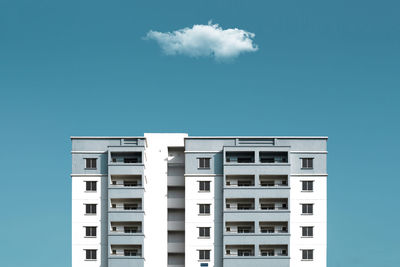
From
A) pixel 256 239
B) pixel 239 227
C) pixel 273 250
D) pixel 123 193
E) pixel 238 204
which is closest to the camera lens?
pixel 256 239

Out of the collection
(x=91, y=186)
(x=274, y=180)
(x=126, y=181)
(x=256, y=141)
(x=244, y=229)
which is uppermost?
(x=256, y=141)

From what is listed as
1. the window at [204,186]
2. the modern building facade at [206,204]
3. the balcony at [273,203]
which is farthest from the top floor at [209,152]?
the balcony at [273,203]

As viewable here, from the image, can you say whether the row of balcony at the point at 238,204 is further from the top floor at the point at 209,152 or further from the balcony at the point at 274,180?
the top floor at the point at 209,152

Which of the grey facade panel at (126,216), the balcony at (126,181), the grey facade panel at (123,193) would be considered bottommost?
the grey facade panel at (126,216)

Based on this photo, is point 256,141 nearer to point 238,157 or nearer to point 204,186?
point 238,157

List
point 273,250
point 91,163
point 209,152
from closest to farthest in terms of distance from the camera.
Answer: point 273,250
point 209,152
point 91,163

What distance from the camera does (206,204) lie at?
73.2 meters

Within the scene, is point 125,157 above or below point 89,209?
above

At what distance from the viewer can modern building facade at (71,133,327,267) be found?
7188cm

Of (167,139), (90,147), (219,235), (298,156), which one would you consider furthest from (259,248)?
(90,147)

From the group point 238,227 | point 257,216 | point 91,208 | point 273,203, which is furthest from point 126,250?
point 273,203

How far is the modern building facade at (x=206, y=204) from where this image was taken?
71.9 m

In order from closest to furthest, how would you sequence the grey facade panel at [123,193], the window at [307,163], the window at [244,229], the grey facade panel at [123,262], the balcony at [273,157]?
1. the grey facade panel at [123,262]
2. the grey facade panel at [123,193]
3. the window at [244,229]
4. the balcony at [273,157]
5. the window at [307,163]

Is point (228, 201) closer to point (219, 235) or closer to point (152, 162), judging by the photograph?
point (219, 235)
